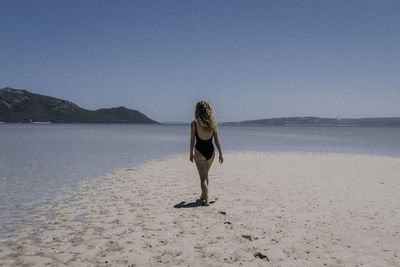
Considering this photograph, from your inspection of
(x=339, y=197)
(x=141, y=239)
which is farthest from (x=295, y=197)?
(x=141, y=239)

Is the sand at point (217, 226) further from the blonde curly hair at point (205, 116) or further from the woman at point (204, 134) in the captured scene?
the blonde curly hair at point (205, 116)

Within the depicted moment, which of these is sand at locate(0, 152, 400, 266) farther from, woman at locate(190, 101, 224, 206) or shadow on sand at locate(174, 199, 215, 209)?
woman at locate(190, 101, 224, 206)

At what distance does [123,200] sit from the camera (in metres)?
6.90

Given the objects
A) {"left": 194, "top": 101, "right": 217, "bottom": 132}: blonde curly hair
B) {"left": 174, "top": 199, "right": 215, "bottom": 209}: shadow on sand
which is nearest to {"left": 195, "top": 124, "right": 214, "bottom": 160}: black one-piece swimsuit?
{"left": 194, "top": 101, "right": 217, "bottom": 132}: blonde curly hair

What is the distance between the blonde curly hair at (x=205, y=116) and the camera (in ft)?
20.8

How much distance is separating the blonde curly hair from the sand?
1946 mm

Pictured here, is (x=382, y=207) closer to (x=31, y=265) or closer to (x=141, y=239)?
(x=141, y=239)

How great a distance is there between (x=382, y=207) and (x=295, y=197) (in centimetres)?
198

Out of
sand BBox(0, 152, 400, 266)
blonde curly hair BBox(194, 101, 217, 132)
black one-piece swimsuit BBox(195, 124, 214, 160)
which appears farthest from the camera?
black one-piece swimsuit BBox(195, 124, 214, 160)

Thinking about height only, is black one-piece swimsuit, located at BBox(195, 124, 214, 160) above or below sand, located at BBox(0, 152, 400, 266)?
above

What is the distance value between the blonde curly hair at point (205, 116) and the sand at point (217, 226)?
1.95 m

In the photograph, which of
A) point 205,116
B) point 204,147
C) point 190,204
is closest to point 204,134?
point 204,147

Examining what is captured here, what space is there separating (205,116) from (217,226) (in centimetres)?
259

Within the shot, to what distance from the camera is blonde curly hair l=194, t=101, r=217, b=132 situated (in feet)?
20.8
